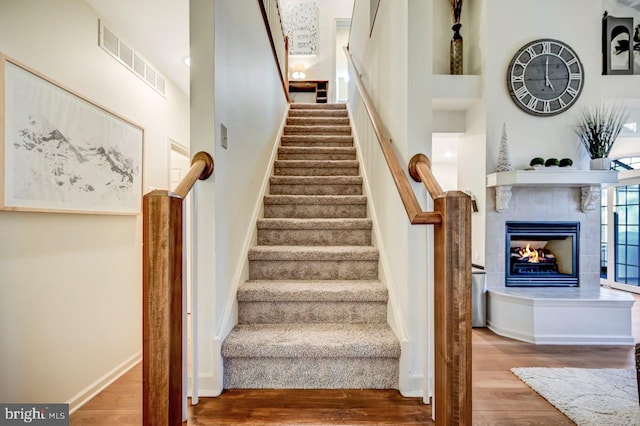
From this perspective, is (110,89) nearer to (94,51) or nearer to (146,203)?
(94,51)

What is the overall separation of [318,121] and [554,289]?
3.34 meters

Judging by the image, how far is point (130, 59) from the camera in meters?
2.60

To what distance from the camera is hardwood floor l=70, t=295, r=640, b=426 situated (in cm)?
136

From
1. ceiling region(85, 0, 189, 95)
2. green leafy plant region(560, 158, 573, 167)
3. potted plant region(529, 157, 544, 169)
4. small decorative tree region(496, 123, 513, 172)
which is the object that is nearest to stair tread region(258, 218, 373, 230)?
ceiling region(85, 0, 189, 95)

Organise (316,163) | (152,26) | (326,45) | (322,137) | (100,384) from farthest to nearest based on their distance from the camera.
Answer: (326,45) < (322,137) < (316,163) < (152,26) < (100,384)

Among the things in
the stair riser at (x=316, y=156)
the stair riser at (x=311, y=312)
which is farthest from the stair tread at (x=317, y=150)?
Result: the stair riser at (x=311, y=312)

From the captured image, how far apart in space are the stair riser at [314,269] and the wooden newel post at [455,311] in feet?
3.22

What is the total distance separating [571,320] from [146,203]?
332cm

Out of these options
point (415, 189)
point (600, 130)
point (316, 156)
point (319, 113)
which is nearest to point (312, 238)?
point (415, 189)

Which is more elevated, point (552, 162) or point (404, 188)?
point (552, 162)

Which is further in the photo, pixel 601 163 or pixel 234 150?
pixel 601 163

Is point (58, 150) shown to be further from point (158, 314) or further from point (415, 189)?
point (415, 189)

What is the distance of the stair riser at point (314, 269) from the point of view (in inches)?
82.5

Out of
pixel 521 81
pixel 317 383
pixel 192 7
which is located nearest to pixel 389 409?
pixel 317 383
